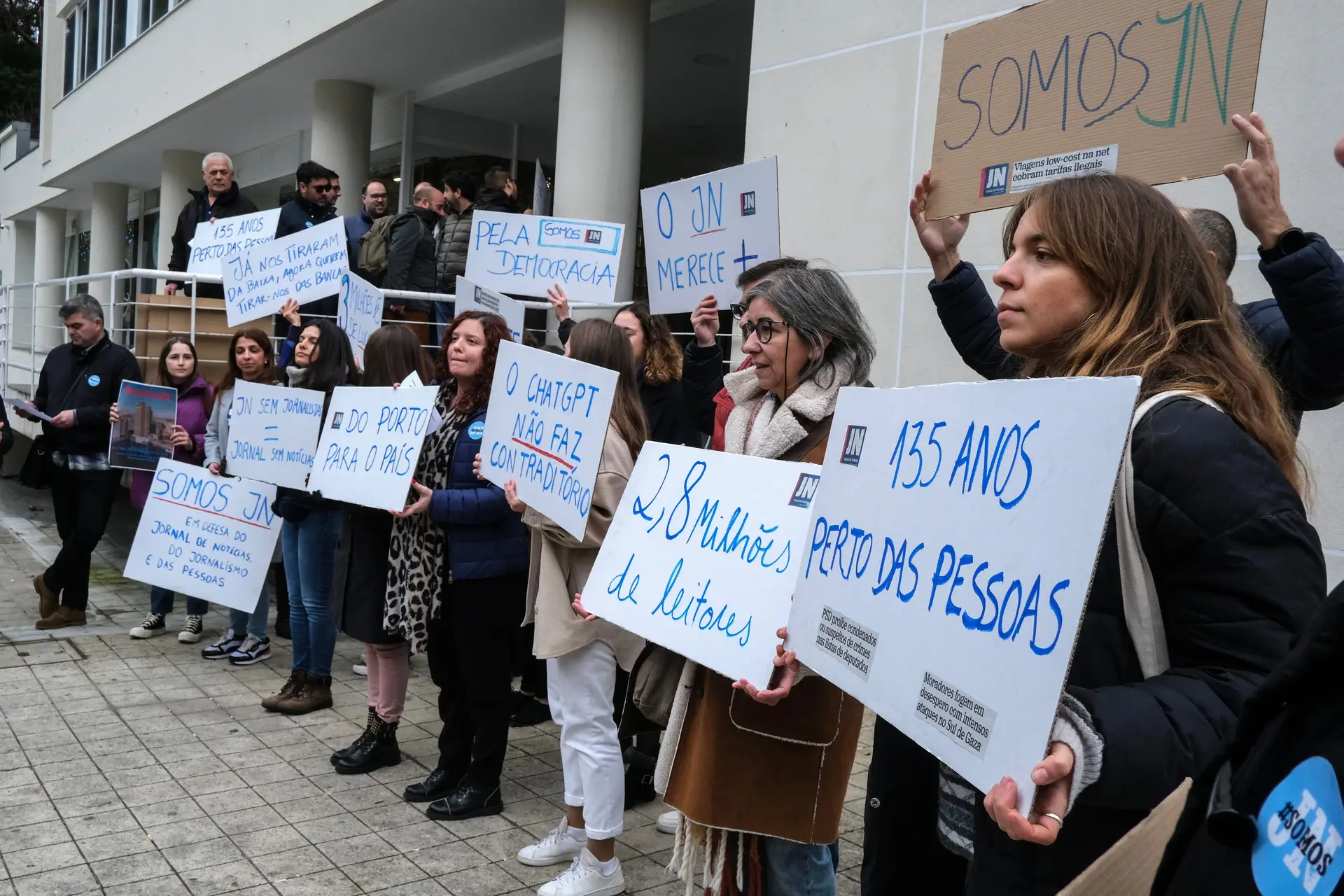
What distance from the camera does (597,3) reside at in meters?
8.51

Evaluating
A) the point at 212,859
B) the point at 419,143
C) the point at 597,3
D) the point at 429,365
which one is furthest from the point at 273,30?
the point at 212,859

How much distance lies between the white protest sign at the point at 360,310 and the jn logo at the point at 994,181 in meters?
4.31

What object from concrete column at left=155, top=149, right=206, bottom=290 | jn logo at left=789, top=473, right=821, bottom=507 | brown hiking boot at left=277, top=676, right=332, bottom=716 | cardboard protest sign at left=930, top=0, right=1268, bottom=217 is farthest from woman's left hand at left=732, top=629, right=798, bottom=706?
concrete column at left=155, top=149, right=206, bottom=290

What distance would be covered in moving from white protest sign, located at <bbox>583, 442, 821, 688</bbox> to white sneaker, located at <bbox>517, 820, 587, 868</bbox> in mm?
1338

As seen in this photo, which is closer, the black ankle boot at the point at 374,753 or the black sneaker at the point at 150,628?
the black ankle boot at the point at 374,753

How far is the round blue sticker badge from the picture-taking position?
2.77 feet

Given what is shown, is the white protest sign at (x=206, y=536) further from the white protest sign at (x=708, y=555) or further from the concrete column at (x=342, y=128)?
the concrete column at (x=342, y=128)

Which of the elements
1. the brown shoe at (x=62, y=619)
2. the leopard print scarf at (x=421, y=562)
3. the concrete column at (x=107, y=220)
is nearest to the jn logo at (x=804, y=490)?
the leopard print scarf at (x=421, y=562)

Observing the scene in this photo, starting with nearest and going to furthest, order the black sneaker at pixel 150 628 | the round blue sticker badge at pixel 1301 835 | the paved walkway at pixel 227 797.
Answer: the round blue sticker badge at pixel 1301 835, the paved walkway at pixel 227 797, the black sneaker at pixel 150 628

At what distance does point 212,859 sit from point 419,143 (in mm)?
12126

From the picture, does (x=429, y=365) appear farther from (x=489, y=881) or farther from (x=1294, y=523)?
(x=1294, y=523)

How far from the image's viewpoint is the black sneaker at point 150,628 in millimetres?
7113

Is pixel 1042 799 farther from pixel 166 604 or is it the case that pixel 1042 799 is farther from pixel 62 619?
pixel 62 619

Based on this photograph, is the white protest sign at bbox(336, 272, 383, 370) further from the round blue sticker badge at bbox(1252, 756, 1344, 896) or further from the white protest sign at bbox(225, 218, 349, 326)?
the round blue sticker badge at bbox(1252, 756, 1344, 896)
